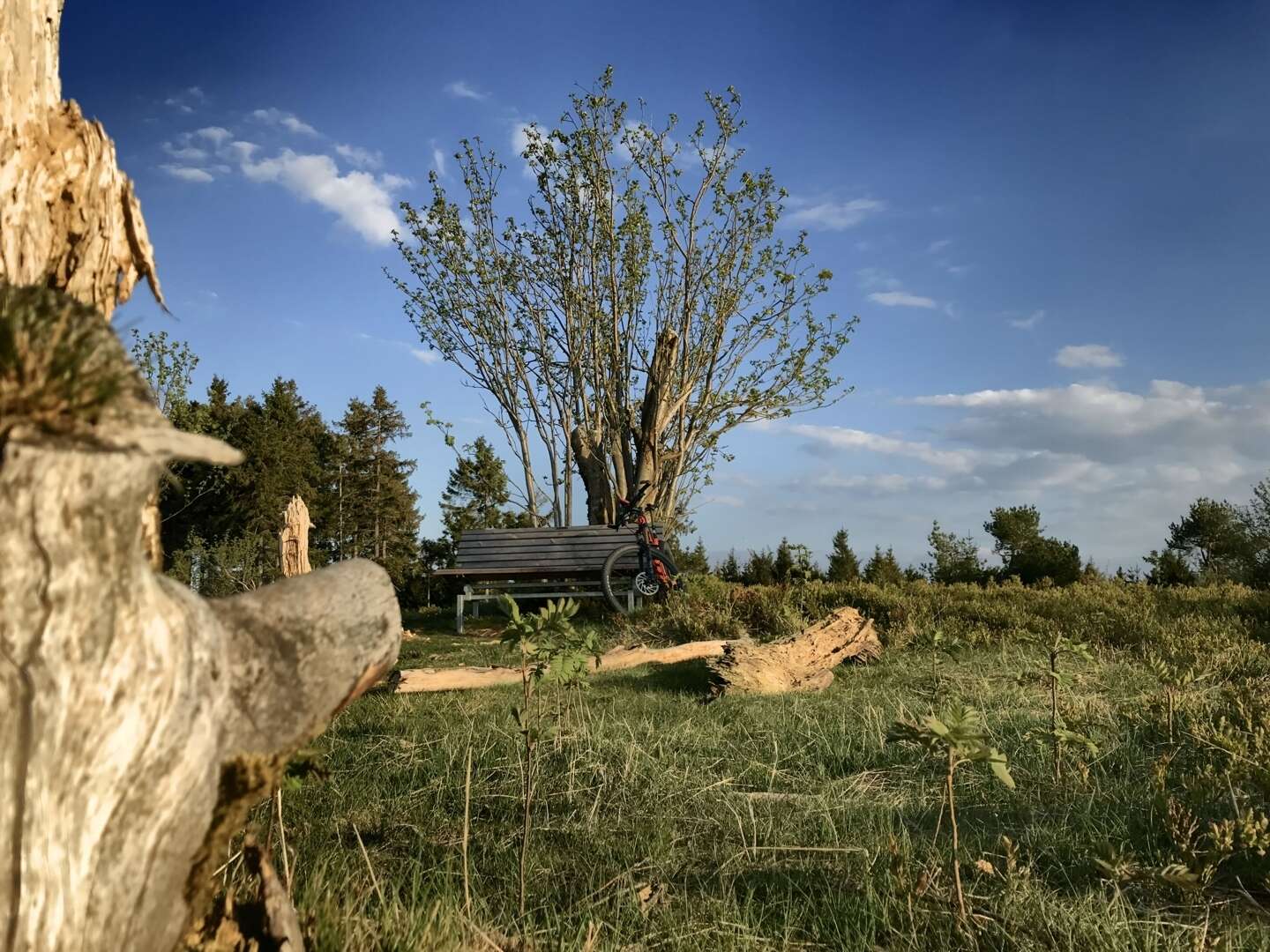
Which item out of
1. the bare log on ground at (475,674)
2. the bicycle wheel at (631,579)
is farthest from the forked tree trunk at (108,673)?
the bicycle wheel at (631,579)

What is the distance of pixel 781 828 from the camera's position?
11.6 feet

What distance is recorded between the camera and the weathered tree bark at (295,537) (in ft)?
20.6

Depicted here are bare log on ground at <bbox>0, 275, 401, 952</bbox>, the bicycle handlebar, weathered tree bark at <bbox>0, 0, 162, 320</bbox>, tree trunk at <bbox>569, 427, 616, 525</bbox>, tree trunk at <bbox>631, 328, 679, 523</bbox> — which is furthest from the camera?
tree trunk at <bbox>569, 427, 616, 525</bbox>

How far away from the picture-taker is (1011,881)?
9.17 feet

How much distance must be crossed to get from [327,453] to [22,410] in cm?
2546

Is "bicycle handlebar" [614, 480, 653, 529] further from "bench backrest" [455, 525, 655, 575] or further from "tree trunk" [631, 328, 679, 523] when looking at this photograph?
"tree trunk" [631, 328, 679, 523]

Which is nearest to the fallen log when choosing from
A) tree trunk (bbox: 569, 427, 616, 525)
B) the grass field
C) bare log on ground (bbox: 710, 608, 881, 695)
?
bare log on ground (bbox: 710, 608, 881, 695)

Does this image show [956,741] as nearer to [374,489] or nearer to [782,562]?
[782,562]

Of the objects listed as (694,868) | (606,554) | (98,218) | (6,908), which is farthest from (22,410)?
(606,554)

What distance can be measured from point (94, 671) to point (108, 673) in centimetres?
2

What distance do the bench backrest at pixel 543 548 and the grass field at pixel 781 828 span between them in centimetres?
730

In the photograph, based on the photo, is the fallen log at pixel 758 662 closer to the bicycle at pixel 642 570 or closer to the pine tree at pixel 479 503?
the bicycle at pixel 642 570

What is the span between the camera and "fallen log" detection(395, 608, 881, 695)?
22.7ft

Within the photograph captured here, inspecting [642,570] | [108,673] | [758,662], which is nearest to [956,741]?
[108,673]
